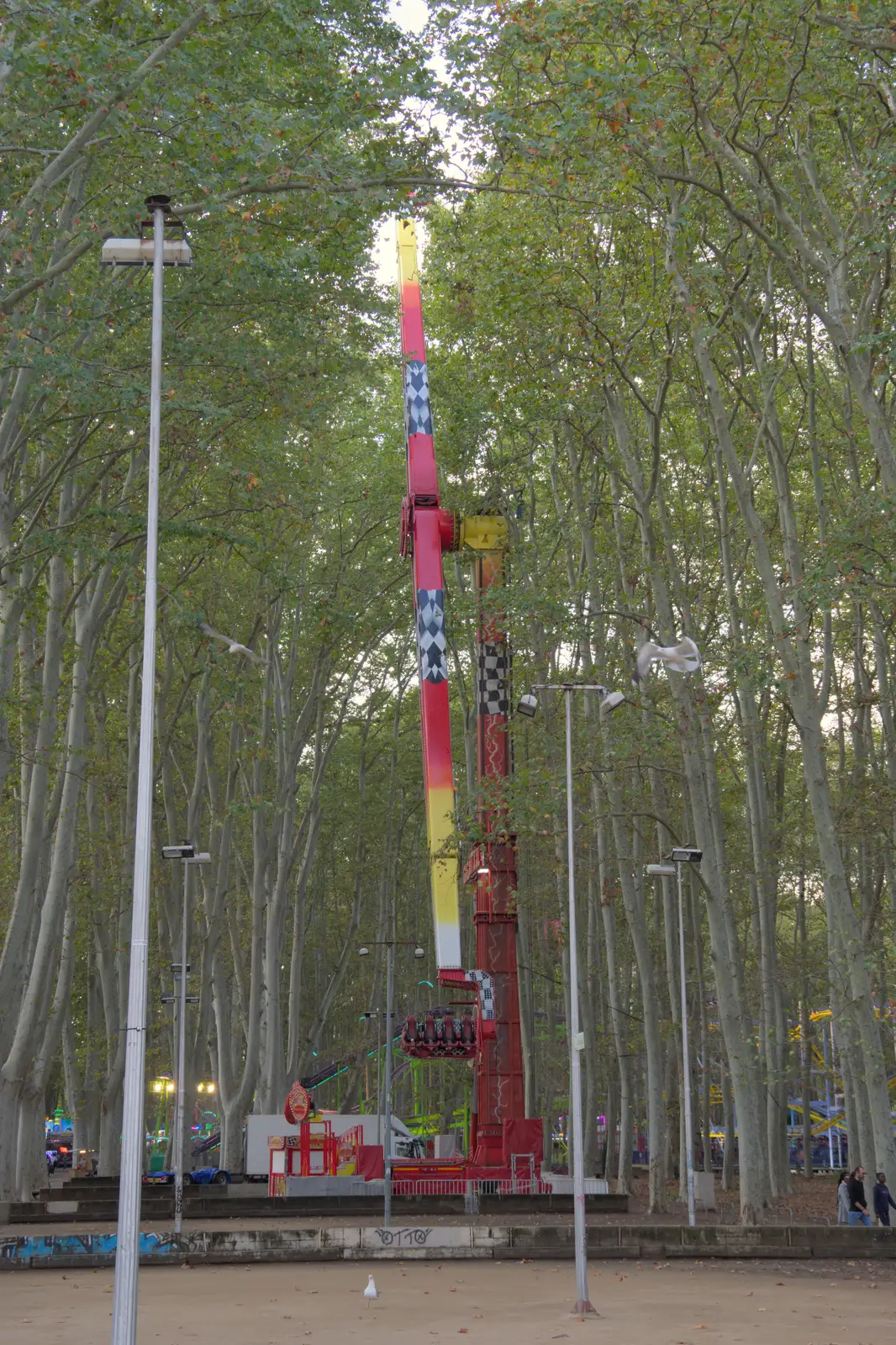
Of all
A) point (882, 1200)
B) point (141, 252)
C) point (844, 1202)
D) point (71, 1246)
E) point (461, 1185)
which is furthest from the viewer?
point (461, 1185)

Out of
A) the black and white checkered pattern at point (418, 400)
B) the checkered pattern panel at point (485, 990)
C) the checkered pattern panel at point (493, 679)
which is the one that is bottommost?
the checkered pattern panel at point (485, 990)

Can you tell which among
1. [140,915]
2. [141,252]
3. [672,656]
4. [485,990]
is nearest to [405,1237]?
[672,656]

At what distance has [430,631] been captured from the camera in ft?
106

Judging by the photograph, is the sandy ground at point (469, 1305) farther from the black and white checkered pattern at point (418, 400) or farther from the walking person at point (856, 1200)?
the black and white checkered pattern at point (418, 400)

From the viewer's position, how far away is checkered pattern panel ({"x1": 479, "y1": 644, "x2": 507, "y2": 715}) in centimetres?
3406

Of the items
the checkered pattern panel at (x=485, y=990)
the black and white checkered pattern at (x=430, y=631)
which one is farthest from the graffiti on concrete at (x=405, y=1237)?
the black and white checkered pattern at (x=430, y=631)

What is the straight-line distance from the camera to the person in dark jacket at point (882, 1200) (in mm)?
20203

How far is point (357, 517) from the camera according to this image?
3681 cm

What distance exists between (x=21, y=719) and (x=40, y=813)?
3.21m

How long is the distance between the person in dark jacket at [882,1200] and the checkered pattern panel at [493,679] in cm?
1569

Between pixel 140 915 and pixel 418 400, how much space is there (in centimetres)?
2456

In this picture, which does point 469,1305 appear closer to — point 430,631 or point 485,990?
point 485,990

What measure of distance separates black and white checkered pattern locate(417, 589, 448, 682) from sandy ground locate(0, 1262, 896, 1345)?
1478 centimetres

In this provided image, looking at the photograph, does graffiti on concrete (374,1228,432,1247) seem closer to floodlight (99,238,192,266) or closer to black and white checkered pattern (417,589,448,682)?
black and white checkered pattern (417,589,448,682)
